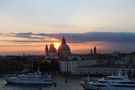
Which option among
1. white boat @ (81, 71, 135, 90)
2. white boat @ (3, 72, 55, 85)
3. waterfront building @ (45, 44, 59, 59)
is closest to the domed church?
waterfront building @ (45, 44, 59, 59)

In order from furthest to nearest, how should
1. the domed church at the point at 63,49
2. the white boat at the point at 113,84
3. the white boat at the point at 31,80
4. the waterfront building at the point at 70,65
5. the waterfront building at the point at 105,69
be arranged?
1. the domed church at the point at 63,49
2. the waterfront building at the point at 70,65
3. the waterfront building at the point at 105,69
4. the white boat at the point at 31,80
5. the white boat at the point at 113,84

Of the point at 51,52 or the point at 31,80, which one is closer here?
the point at 31,80

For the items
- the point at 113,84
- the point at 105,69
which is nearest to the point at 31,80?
the point at 113,84

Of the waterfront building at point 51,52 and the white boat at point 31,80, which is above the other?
the waterfront building at point 51,52

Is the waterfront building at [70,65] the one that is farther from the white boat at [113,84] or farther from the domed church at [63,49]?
the white boat at [113,84]

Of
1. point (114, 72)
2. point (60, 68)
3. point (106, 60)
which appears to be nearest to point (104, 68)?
point (114, 72)

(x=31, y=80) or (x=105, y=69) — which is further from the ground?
(x=105, y=69)

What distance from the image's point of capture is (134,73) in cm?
3688

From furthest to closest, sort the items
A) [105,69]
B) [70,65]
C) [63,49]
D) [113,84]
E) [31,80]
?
[63,49], [70,65], [105,69], [31,80], [113,84]

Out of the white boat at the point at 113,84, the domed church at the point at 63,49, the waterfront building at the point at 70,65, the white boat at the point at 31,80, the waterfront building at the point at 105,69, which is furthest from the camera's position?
the domed church at the point at 63,49

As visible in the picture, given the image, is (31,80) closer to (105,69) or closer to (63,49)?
(105,69)

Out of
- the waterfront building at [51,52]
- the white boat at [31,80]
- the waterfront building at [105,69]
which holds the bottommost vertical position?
the white boat at [31,80]

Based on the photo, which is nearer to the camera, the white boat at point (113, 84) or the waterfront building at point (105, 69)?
the white boat at point (113, 84)

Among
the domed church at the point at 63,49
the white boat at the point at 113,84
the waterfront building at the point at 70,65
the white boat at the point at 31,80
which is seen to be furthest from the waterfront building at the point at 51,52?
the white boat at the point at 113,84
